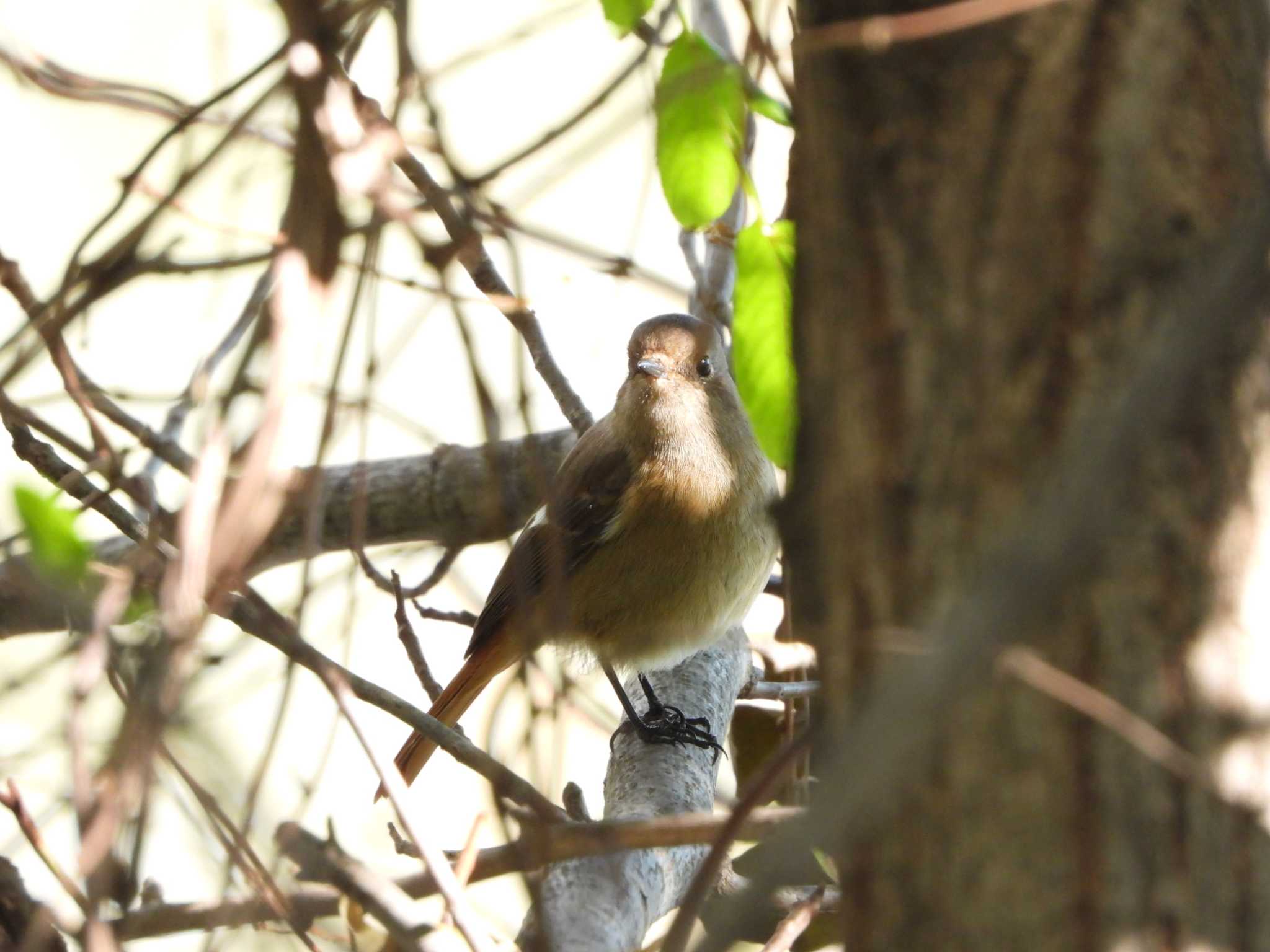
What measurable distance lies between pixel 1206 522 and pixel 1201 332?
0.27 metres

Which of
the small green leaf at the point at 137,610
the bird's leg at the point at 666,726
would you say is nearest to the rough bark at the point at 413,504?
the bird's leg at the point at 666,726

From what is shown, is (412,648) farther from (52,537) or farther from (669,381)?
(669,381)

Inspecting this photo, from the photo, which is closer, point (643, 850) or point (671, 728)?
point (643, 850)

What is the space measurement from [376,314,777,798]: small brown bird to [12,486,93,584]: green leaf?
182cm

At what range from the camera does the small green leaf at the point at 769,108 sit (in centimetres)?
179

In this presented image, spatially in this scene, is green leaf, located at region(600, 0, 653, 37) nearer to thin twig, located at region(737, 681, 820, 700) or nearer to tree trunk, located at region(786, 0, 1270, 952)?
tree trunk, located at region(786, 0, 1270, 952)

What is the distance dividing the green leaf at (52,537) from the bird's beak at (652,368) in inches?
90.3

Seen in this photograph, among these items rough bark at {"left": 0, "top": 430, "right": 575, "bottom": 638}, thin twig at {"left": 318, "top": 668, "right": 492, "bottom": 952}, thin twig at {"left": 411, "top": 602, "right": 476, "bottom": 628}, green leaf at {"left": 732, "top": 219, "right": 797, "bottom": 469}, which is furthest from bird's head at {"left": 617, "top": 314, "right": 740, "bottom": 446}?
thin twig at {"left": 318, "top": 668, "right": 492, "bottom": 952}

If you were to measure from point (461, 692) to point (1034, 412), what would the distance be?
10.1 ft

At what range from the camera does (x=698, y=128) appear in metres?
1.80

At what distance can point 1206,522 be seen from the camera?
1.03 m

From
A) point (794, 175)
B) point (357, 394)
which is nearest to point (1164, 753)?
point (794, 175)

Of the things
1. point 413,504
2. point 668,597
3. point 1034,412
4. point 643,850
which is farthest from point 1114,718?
point 413,504

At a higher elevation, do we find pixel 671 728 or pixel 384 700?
pixel 384 700
